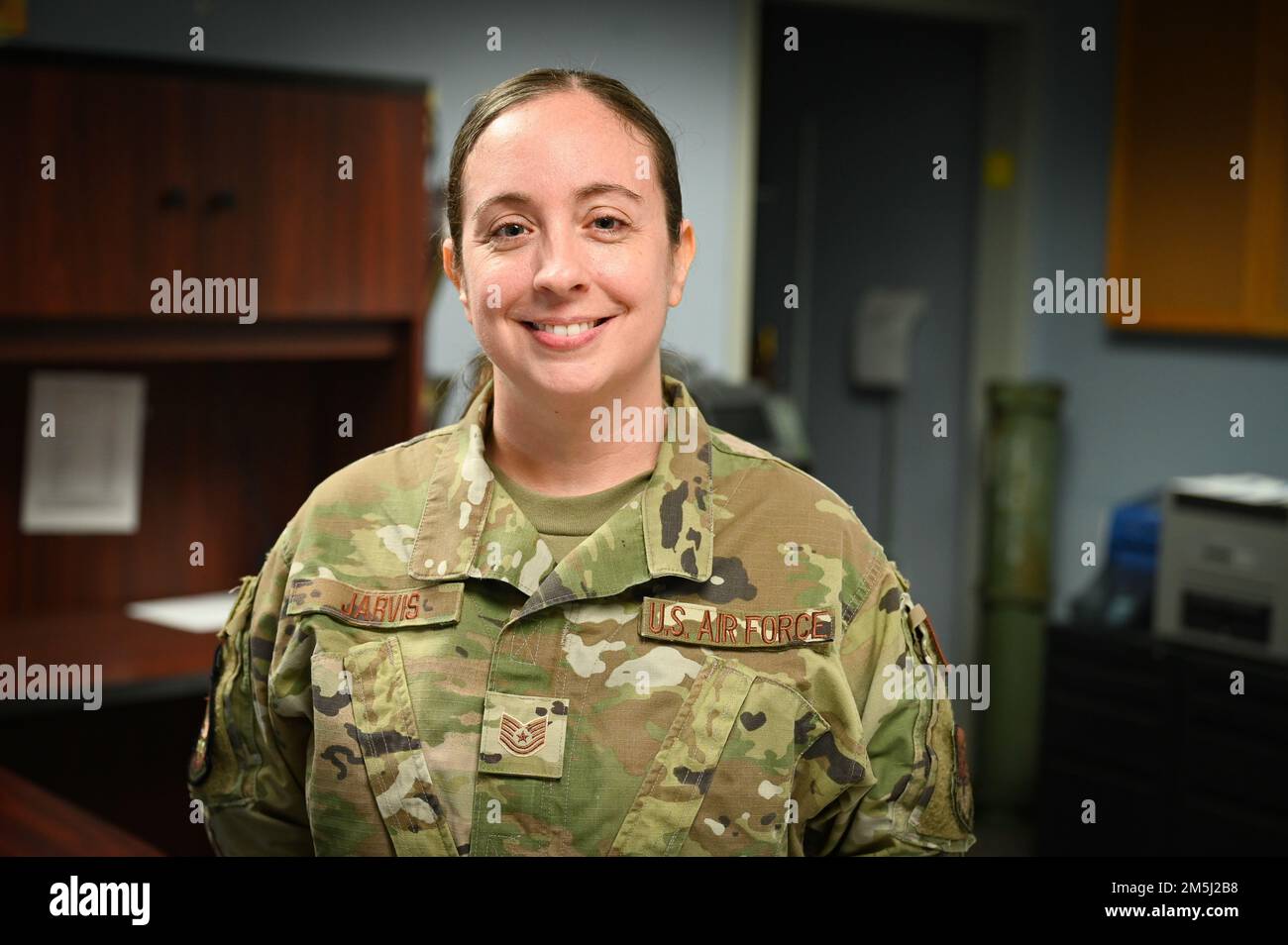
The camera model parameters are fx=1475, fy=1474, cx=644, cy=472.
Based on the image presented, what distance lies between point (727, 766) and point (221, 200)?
5.24 feet

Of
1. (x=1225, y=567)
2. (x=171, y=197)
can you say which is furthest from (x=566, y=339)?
(x=1225, y=567)

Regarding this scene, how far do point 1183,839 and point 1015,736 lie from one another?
727 mm

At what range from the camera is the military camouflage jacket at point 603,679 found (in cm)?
113

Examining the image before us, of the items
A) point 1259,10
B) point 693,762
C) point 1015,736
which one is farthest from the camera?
point 1015,736

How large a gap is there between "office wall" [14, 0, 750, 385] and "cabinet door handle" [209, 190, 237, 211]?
0.21m

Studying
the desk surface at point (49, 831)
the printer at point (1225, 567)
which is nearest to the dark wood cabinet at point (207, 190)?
the desk surface at point (49, 831)

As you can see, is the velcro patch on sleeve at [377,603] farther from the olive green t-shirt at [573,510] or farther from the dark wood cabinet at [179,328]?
the dark wood cabinet at [179,328]

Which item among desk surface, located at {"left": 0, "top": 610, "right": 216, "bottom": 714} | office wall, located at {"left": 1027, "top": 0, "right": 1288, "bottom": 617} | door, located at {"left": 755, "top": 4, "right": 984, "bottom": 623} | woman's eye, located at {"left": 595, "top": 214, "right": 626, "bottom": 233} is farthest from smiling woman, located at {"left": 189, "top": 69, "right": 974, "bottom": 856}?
door, located at {"left": 755, "top": 4, "right": 984, "bottom": 623}

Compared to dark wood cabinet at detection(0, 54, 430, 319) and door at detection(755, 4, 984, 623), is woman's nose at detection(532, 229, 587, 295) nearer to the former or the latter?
dark wood cabinet at detection(0, 54, 430, 319)

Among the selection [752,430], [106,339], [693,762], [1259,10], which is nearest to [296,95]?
[106,339]

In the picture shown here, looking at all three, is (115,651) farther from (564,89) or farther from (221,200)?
(564,89)

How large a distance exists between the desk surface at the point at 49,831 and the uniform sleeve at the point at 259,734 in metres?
0.18
